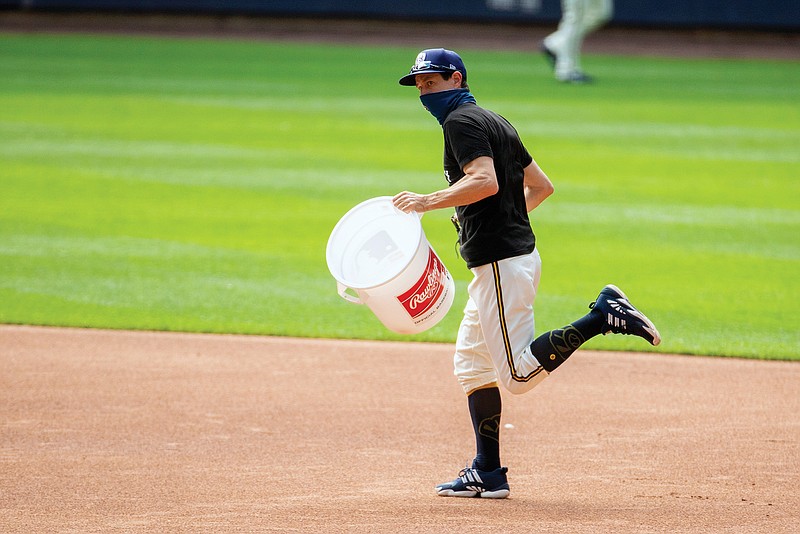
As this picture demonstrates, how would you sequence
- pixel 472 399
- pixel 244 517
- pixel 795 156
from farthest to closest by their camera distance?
1. pixel 795 156
2. pixel 472 399
3. pixel 244 517

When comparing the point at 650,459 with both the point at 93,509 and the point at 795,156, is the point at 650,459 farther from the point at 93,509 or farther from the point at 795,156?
the point at 795,156

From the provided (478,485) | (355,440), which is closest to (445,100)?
(478,485)

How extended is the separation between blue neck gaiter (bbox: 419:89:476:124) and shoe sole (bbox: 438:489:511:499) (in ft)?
5.36

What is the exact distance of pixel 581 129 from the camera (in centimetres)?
1627

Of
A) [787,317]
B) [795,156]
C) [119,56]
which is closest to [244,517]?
[787,317]

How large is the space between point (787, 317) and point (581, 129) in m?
8.06

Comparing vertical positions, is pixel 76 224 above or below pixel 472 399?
below

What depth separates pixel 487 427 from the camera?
201 inches

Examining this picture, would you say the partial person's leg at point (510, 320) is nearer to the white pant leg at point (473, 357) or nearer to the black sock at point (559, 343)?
the black sock at point (559, 343)

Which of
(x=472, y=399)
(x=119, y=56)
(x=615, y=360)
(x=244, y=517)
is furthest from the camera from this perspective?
(x=119, y=56)

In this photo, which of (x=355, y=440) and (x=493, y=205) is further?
(x=355, y=440)

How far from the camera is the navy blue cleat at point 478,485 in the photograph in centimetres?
503

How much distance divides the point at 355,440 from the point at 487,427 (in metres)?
1.03

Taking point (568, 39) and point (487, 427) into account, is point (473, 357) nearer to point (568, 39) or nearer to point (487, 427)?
point (487, 427)
